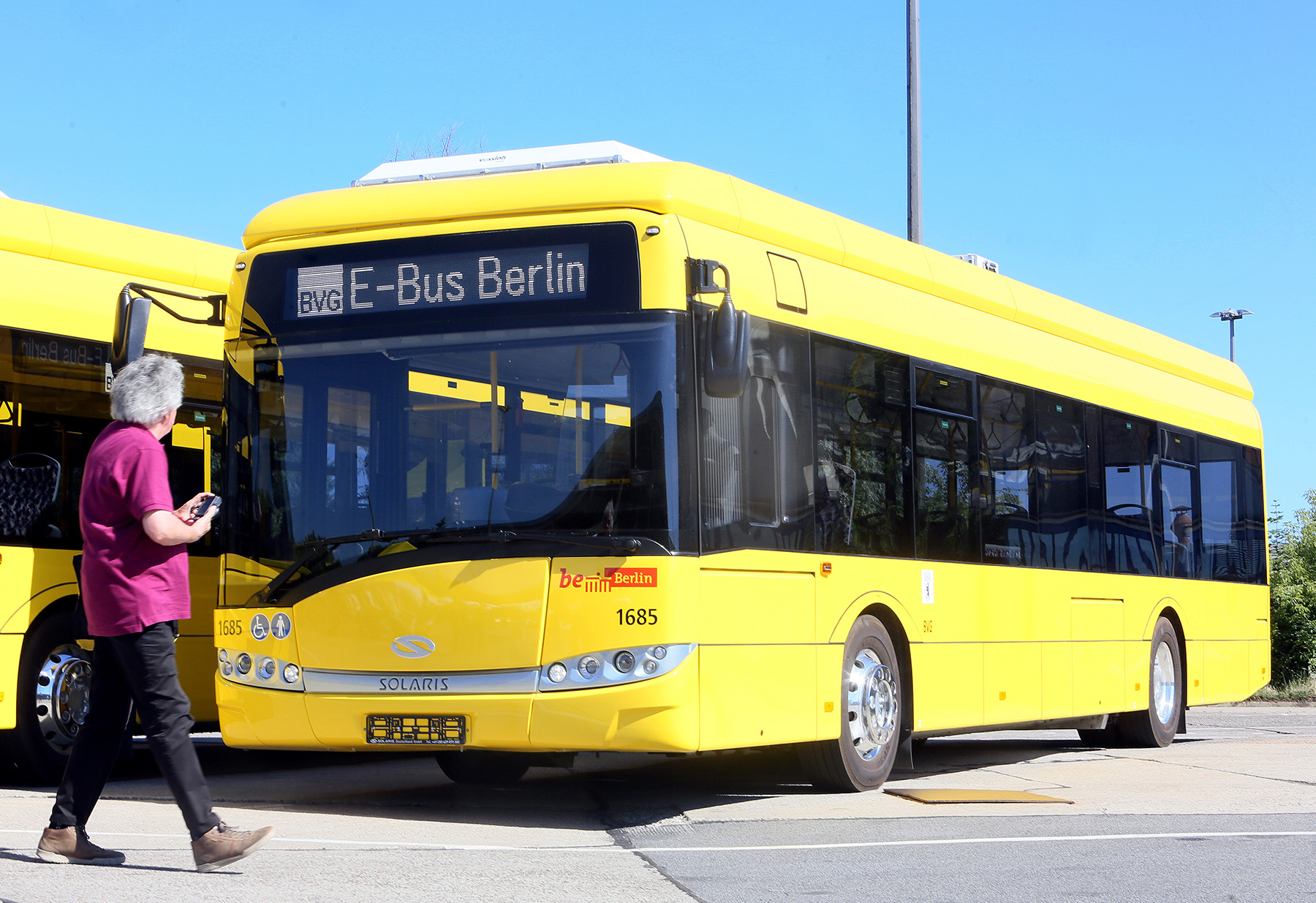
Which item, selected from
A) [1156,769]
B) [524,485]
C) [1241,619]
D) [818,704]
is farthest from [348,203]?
[1241,619]

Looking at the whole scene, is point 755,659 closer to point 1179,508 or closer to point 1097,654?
point 1097,654

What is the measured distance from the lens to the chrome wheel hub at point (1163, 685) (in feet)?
48.3

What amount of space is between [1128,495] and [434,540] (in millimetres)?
7630

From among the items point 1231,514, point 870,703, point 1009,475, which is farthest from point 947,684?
point 1231,514

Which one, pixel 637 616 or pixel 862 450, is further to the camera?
pixel 862 450

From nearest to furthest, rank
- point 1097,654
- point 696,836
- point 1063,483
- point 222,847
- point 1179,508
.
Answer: point 222,847
point 696,836
point 1063,483
point 1097,654
point 1179,508

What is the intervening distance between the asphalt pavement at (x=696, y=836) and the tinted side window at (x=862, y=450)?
1.58 m

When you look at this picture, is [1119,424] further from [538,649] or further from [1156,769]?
[538,649]

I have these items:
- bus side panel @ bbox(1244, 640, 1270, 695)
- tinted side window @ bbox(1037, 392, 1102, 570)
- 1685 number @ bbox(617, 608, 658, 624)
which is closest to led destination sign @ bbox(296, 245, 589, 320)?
1685 number @ bbox(617, 608, 658, 624)

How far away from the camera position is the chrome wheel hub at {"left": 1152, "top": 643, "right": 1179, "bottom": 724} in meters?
14.7

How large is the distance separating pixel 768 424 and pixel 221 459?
3.03m

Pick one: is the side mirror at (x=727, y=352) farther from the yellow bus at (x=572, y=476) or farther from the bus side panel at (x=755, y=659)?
the bus side panel at (x=755, y=659)

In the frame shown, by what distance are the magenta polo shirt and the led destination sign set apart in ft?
7.90

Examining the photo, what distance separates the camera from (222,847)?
628cm
